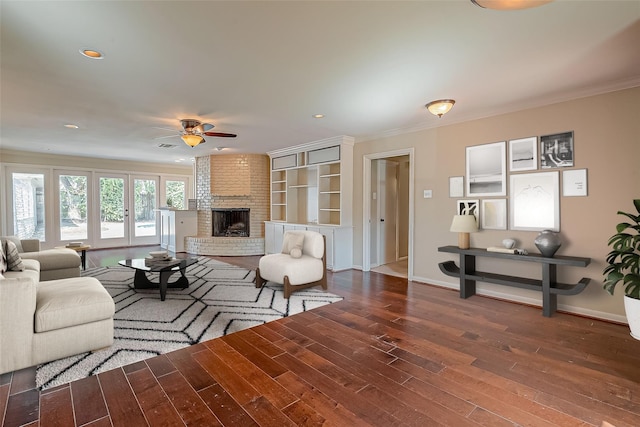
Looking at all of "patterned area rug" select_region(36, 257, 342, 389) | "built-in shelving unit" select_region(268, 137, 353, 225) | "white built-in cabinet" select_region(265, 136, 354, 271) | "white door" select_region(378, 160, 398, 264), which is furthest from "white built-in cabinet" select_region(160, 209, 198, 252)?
"white door" select_region(378, 160, 398, 264)

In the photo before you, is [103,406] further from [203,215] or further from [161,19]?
[203,215]

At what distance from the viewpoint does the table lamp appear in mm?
4199

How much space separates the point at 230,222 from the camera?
26.7 ft

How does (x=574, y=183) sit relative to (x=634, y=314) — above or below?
above

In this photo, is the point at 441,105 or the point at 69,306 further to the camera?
the point at 441,105

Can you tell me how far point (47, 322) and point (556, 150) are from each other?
Result: 517 cm

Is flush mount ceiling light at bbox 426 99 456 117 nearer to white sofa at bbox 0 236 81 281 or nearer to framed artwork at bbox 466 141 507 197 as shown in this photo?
framed artwork at bbox 466 141 507 197

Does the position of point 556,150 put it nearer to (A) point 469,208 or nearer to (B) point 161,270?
(A) point 469,208

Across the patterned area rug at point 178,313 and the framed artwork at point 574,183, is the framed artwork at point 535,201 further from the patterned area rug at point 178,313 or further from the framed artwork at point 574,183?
the patterned area rug at point 178,313

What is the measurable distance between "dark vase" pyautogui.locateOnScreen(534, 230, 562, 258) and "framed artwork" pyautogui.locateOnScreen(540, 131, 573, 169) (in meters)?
0.80

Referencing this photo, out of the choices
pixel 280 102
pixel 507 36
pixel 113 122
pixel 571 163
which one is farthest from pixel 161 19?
pixel 571 163

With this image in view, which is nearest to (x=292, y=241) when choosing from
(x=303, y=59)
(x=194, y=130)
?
(x=194, y=130)

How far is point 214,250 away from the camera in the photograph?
7.67 m

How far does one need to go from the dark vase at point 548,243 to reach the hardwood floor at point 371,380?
74 cm
